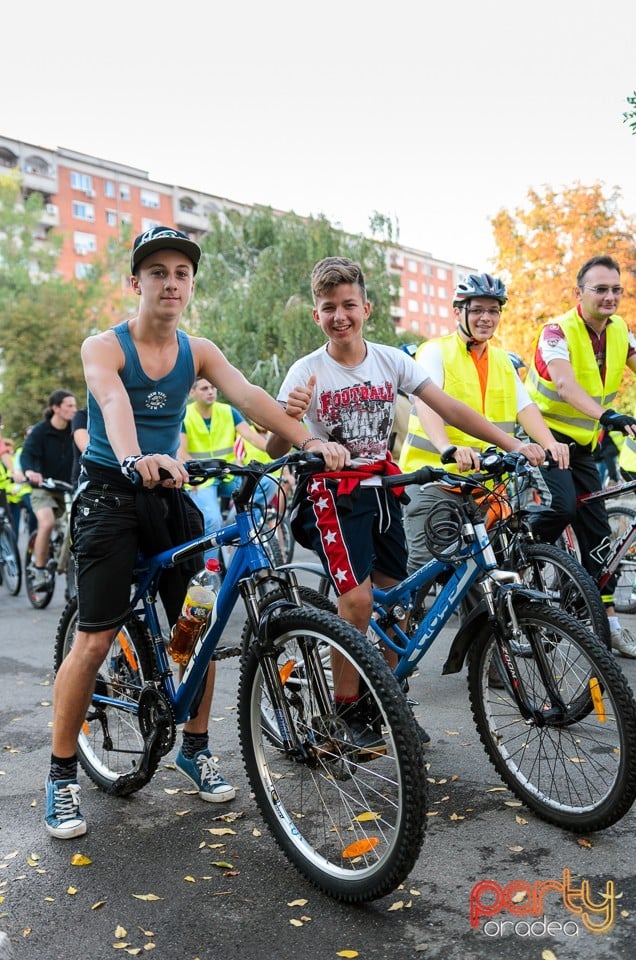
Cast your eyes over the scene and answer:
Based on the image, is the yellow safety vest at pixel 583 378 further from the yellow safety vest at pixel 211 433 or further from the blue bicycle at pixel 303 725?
the yellow safety vest at pixel 211 433

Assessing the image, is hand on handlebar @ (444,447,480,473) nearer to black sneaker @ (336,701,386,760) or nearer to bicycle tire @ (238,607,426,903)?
bicycle tire @ (238,607,426,903)

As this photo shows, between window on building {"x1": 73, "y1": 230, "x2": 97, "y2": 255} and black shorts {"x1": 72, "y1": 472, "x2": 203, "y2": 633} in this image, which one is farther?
window on building {"x1": 73, "y1": 230, "x2": 97, "y2": 255}

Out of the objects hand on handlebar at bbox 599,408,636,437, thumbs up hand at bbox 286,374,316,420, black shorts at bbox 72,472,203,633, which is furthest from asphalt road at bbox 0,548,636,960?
hand on handlebar at bbox 599,408,636,437

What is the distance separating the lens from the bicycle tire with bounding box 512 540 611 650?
4672mm

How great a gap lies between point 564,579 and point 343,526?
139 centimetres

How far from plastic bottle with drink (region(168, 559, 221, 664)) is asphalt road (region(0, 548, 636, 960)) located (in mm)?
696

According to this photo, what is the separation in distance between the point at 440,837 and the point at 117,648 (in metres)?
1.58

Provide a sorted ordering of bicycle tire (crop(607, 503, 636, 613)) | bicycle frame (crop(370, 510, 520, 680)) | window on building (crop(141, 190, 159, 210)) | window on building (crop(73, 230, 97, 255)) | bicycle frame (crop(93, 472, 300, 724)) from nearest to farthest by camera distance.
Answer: bicycle frame (crop(93, 472, 300, 724))
bicycle frame (crop(370, 510, 520, 680))
bicycle tire (crop(607, 503, 636, 613))
window on building (crop(73, 230, 97, 255))
window on building (crop(141, 190, 159, 210))

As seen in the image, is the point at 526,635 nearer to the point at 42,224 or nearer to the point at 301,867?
the point at 301,867

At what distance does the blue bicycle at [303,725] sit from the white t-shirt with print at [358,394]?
3.04 ft

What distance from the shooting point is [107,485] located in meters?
3.63

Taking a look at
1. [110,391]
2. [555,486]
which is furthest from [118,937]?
[555,486]

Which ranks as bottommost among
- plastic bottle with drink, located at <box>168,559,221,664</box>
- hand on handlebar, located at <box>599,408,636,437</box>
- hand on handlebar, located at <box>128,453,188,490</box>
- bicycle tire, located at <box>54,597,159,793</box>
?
bicycle tire, located at <box>54,597,159,793</box>

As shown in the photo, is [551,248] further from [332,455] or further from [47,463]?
[332,455]
